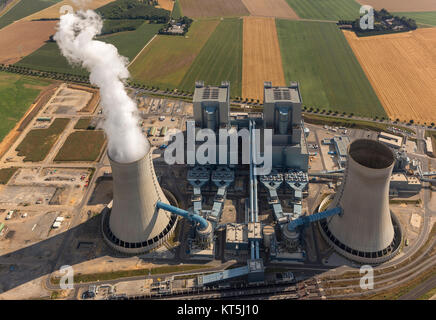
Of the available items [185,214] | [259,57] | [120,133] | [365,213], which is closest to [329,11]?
[259,57]

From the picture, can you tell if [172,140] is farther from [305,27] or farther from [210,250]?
[305,27]

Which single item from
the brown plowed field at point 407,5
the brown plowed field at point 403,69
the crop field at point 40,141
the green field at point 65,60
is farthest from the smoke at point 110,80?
the brown plowed field at point 407,5

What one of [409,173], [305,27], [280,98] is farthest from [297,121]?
[305,27]

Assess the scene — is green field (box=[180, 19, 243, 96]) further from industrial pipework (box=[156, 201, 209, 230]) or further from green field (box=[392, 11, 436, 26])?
green field (box=[392, 11, 436, 26])

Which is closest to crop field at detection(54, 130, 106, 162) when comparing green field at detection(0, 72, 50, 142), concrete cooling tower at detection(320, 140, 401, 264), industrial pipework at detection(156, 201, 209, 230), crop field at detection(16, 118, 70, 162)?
crop field at detection(16, 118, 70, 162)

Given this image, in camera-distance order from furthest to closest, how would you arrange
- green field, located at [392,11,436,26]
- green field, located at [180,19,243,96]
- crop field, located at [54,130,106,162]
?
green field, located at [392,11,436,26] → green field, located at [180,19,243,96] → crop field, located at [54,130,106,162]
